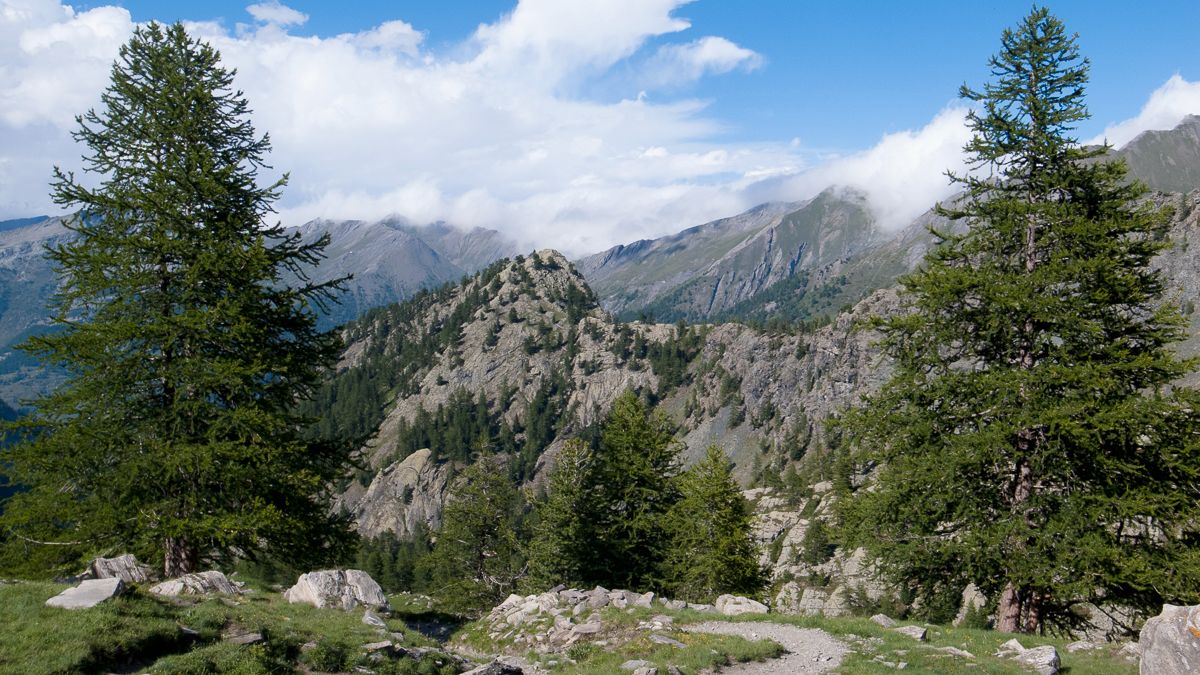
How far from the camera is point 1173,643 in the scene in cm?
1224

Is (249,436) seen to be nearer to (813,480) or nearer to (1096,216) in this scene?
(1096,216)

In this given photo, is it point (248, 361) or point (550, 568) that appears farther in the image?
point (550, 568)

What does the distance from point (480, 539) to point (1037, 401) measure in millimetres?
30871

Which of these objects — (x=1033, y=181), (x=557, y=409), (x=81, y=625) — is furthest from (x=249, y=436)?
(x=557, y=409)

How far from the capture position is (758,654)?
16.5 meters

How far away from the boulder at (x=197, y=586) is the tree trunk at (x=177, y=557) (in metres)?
0.96

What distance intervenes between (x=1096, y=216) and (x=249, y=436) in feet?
75.9

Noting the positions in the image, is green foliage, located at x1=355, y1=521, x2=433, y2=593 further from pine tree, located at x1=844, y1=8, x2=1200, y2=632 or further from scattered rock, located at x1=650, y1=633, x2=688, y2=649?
pine tree, located at x1=844, y1=8, x2=1200, y2=632

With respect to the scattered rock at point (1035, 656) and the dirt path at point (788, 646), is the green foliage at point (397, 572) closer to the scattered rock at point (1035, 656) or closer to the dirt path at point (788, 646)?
the dirt path at point (788, 646)

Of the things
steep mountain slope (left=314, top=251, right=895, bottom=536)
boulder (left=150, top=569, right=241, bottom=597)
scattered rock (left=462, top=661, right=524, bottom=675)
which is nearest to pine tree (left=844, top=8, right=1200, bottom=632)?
scattered rock (left=462, top=661, right=524, bottom=675)

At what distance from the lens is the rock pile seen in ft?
61.5

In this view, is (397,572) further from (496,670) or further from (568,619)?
(496,670)

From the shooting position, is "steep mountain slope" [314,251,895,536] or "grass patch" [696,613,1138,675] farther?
"steep mountain slope" [314,251,895,536]

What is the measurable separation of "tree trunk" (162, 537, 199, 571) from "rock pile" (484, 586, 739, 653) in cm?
887
